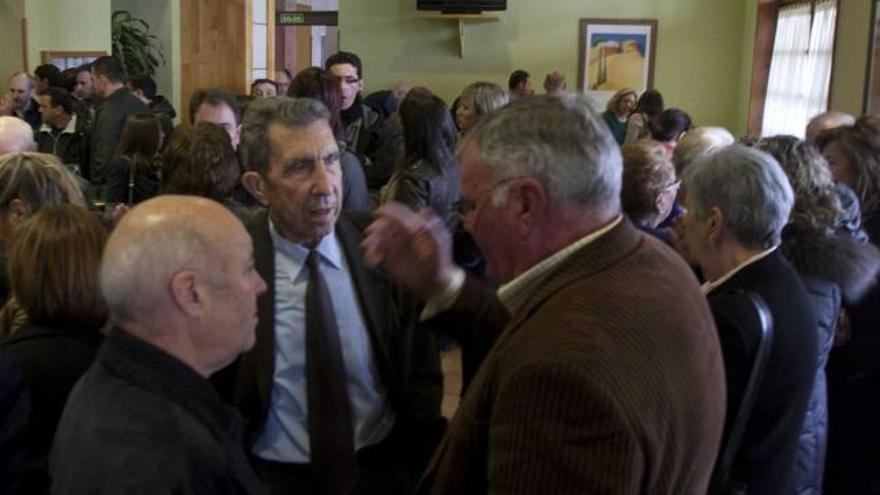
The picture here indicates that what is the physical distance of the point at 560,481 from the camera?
3.92ft

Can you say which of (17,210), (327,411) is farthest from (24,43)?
(327,411)

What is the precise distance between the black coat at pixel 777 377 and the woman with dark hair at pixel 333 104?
1795mm

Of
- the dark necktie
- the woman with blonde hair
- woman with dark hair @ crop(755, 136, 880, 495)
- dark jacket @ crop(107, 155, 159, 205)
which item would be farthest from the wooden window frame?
the dark necktie

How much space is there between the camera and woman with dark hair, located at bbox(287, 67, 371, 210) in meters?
3.65

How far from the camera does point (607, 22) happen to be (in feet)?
34.7

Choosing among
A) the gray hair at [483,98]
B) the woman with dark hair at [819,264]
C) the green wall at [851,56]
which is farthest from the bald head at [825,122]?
the green wall at [851,56]

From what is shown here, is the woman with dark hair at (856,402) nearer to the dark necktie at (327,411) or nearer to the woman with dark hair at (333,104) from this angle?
the dark necktie at (327,411)

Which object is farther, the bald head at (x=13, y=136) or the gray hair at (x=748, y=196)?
the bald head at (x=13, y=136)

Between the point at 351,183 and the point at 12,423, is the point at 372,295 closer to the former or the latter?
the point at 12,423

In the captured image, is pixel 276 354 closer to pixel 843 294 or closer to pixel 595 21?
pixel 843 294

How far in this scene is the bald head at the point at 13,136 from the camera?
157 inches

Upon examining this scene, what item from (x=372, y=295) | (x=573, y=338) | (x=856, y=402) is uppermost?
(x=573, y=338)

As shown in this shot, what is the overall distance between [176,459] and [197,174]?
5.70 feet

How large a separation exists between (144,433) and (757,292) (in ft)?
4.42
